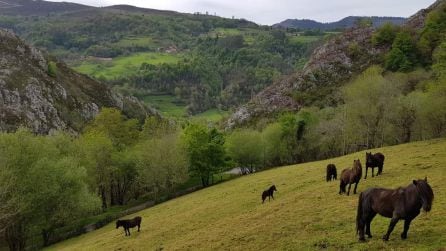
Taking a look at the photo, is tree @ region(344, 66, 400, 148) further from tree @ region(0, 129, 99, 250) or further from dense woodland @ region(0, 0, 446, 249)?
tree @ region(0, 129, 99, 250)

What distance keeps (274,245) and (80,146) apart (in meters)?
55.8

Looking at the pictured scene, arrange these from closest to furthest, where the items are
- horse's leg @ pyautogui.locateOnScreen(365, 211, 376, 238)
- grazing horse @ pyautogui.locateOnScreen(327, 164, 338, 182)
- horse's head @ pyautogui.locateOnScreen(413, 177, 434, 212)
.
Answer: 1. horse's head @ pyautogui.locateOnScreen(413, 177, 434, 212)
2. horse's leg @ pyautogui.locateOnScreen(365, 211, 376, 238)
3. grazing horse @ pyautogui.locateOnScreen(327, 164, 338, 182)

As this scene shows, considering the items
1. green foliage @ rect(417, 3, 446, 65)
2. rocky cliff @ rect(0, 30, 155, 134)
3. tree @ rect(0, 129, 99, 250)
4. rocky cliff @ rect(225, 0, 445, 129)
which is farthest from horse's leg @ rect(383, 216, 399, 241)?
green foliage @ rect(417, 3, 446, 65)

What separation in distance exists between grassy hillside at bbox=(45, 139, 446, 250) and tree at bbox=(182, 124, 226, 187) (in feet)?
102

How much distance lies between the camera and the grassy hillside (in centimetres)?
2043

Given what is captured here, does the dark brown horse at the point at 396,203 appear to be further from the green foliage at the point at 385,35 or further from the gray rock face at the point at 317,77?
the green foliage at the point at 385,35

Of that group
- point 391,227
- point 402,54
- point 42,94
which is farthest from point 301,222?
point 402,54

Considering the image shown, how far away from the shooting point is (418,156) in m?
43.3

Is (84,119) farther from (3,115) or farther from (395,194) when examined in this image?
(395,194)

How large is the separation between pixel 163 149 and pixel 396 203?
60286 mm

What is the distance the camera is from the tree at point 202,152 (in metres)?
80.2

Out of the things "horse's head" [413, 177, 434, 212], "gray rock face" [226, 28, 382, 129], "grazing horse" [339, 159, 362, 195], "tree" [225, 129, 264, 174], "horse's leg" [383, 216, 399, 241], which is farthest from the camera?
"gray rock face" [226, 28, 382, 129]

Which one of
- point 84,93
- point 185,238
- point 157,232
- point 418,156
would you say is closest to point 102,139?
point 157,232

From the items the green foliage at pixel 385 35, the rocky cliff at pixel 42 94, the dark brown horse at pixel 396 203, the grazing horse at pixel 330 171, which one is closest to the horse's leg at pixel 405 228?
the dark brown horse at pixel 396 203
